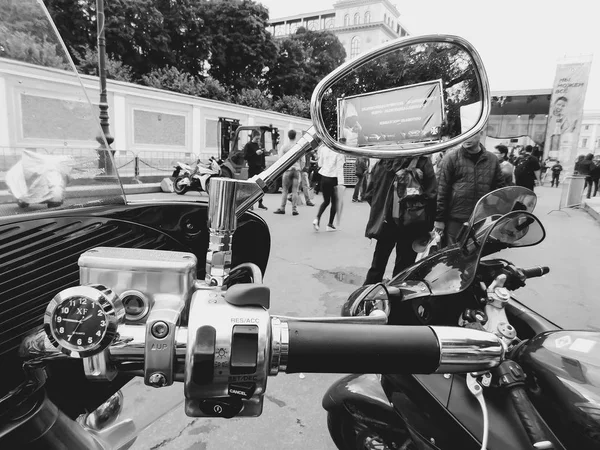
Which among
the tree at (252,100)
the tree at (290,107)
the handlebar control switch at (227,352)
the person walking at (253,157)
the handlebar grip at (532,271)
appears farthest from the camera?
the tree at (290,107)

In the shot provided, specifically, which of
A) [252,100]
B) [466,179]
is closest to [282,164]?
[466,179]

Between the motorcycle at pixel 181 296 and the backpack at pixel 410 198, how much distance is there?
2.67 metres

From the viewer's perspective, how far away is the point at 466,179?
459 cm

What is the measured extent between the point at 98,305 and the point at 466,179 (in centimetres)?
455

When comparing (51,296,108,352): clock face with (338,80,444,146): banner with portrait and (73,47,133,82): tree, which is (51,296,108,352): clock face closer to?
(338,80,444,146): banner with portrait

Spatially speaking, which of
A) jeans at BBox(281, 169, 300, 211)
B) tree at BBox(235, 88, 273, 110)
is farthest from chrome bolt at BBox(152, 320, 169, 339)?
tree at BBox(235, 88, 273, 110)

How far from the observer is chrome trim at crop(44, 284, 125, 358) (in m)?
0.61

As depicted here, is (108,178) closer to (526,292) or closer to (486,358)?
(486,358)

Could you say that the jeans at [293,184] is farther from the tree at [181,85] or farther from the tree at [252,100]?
the tree at [252,100]

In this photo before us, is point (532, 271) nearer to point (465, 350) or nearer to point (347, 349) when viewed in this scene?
point (465, 350)

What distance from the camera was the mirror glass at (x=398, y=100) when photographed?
3.31 ft

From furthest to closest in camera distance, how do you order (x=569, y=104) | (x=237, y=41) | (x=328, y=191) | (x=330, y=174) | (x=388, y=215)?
(x=237, y=41)
(x=569, y=104)
(x=328, y=191)
(x=330, y=174)
(x=388, y=215)

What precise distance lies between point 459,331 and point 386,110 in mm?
546

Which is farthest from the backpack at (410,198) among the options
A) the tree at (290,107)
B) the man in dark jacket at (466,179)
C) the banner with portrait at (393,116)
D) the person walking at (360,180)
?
the tree at (290,107)
